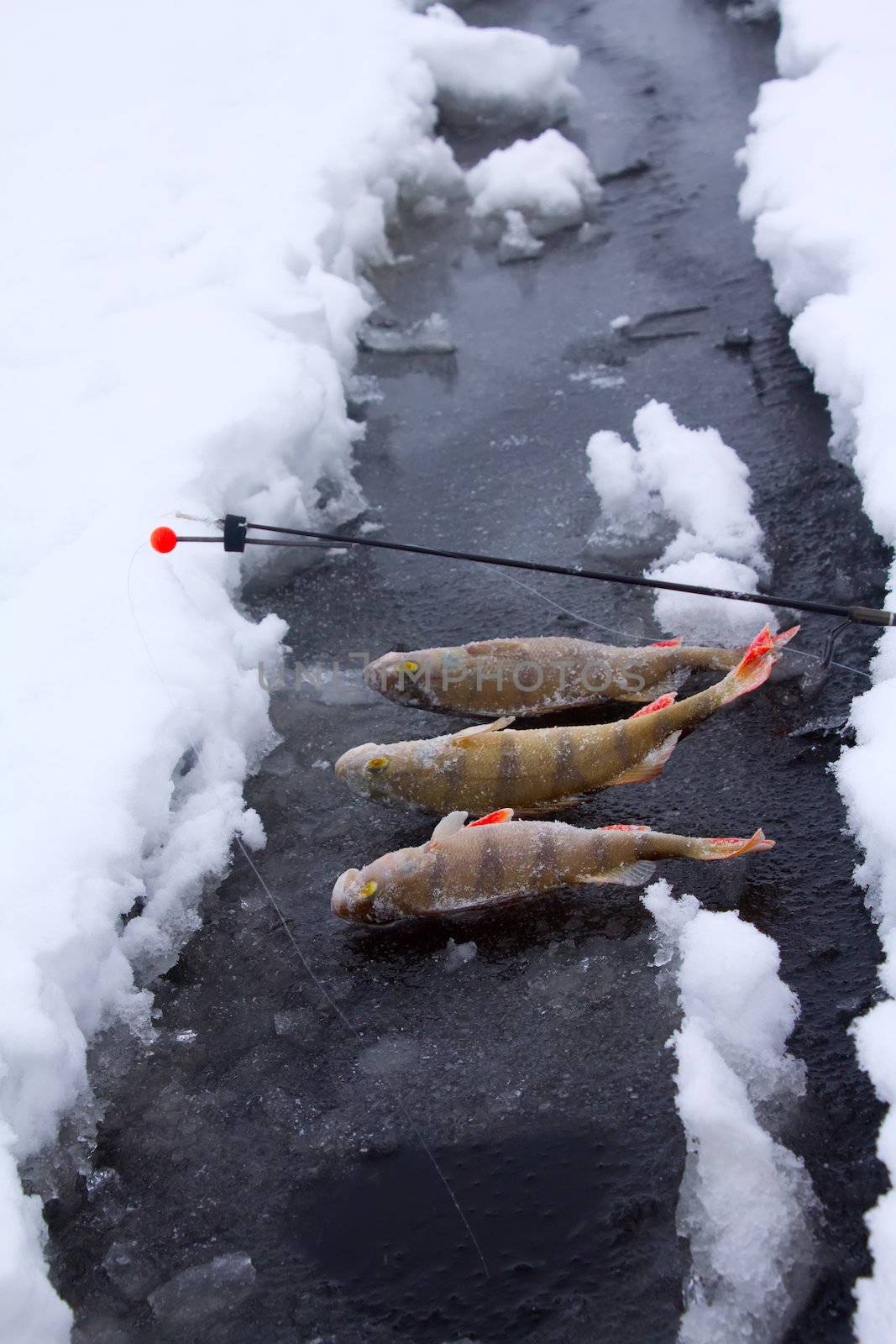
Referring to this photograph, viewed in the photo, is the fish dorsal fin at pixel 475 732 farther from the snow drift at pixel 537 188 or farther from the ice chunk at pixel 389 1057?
the snow drift at pixel 537 188

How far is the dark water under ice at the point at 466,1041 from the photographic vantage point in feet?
12.0

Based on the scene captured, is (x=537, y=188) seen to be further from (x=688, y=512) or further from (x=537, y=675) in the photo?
(x=537, y=675)

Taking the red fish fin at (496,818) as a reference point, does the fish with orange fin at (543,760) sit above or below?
above

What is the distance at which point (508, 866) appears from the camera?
14.8ft

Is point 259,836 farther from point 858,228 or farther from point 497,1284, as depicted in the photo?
point 858,228

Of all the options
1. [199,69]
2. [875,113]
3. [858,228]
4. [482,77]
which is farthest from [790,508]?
[199,69]

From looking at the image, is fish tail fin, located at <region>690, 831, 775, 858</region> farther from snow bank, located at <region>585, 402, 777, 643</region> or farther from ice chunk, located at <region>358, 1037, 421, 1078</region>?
snow bank, located at <region>585, 402, 777, 643</region>

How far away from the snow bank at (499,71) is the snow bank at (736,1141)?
9936 millimetres

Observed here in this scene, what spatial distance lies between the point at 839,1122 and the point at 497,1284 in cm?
125

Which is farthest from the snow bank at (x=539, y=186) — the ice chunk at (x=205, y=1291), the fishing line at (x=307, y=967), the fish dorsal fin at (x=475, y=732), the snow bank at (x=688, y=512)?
the ice chunk at (x=205, y=1291)

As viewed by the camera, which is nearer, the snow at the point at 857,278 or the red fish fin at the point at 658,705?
the snow at the point at 857,278

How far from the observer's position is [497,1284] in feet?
11.8

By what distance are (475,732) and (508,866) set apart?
30.7 inches

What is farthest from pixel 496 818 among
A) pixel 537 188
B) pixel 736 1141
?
pixel 537 188
